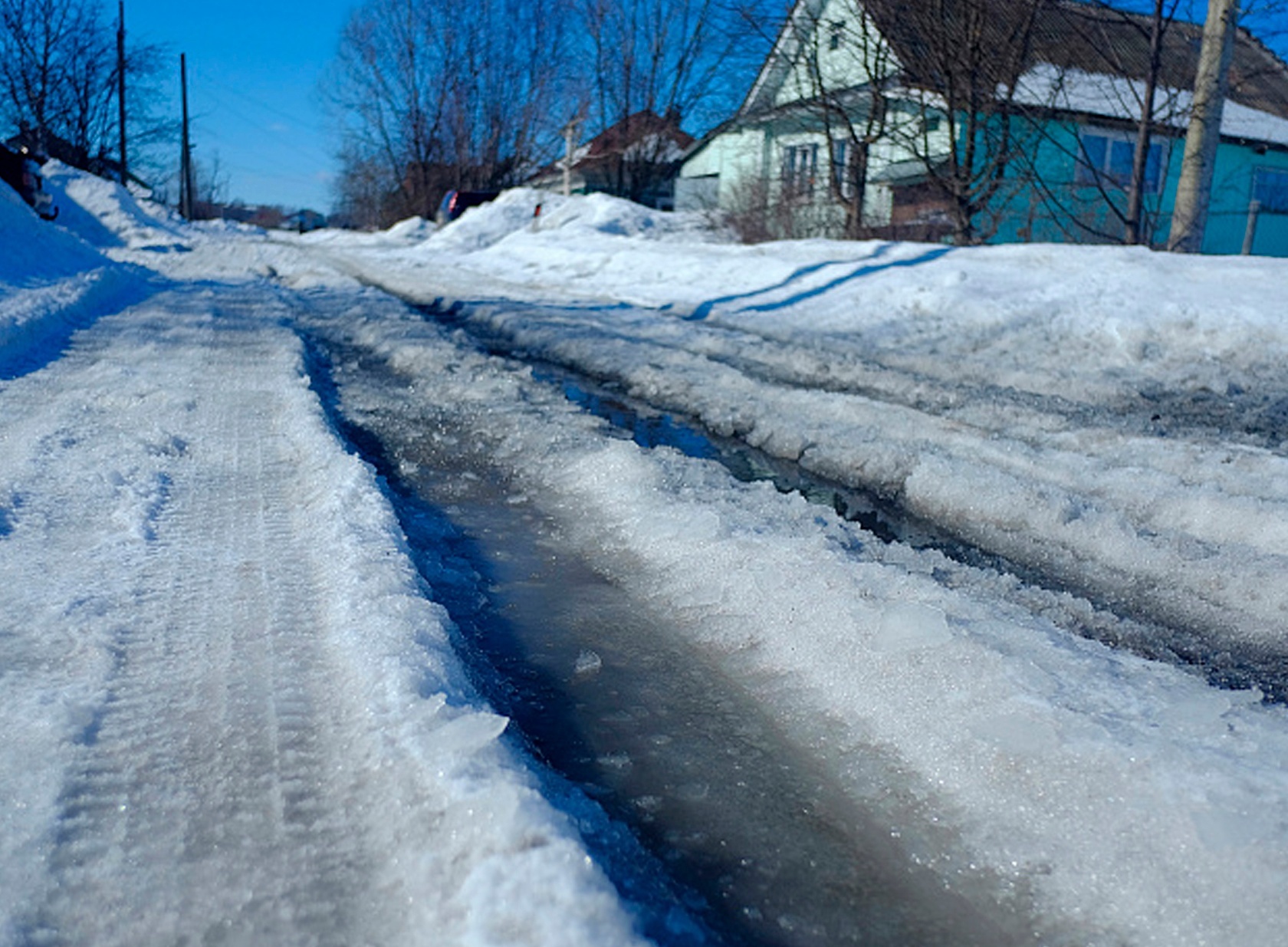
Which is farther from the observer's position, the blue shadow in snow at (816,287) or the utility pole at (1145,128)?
the utility pole at (1145,128)

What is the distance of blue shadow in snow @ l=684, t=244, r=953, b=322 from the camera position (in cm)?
895

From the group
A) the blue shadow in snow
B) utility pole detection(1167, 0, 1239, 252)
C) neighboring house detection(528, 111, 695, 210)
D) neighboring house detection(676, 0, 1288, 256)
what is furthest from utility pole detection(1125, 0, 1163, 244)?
neighboring house detection(528, 111, 695, 210)

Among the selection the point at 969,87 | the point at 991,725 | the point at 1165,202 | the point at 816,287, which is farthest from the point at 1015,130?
the point at 991,725

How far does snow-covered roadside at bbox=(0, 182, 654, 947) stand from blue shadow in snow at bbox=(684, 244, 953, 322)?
6276mm

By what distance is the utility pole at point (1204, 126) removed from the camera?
905cm

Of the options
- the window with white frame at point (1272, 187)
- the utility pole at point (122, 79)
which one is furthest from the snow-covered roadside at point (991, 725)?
the utility pole at point (122, 79)

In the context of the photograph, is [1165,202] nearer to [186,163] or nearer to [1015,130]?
[1015,130]

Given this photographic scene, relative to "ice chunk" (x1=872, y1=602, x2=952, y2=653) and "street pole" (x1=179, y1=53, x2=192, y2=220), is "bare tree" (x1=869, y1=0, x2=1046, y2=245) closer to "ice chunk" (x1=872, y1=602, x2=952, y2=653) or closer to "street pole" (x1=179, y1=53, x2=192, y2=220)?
"ice chunk" (x1=872, y1=602, x2=952, y2=653)

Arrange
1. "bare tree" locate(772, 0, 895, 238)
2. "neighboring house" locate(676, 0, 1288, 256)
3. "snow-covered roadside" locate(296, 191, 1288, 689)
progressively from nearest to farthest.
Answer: "snow-covered roadside" locate(296, 191, 1288, 689)
"neighboring house" locate(676, 0, 1288, 256)
"bare tree" locate(772, 0, 895, 238)

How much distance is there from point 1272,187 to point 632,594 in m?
26.0

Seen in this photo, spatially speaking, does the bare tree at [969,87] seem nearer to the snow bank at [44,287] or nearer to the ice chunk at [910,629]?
the snow bank at [44,287]

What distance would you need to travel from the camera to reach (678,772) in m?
1.74

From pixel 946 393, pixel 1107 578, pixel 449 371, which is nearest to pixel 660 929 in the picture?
pixel 1107 578

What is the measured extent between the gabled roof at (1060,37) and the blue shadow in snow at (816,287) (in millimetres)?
3093
